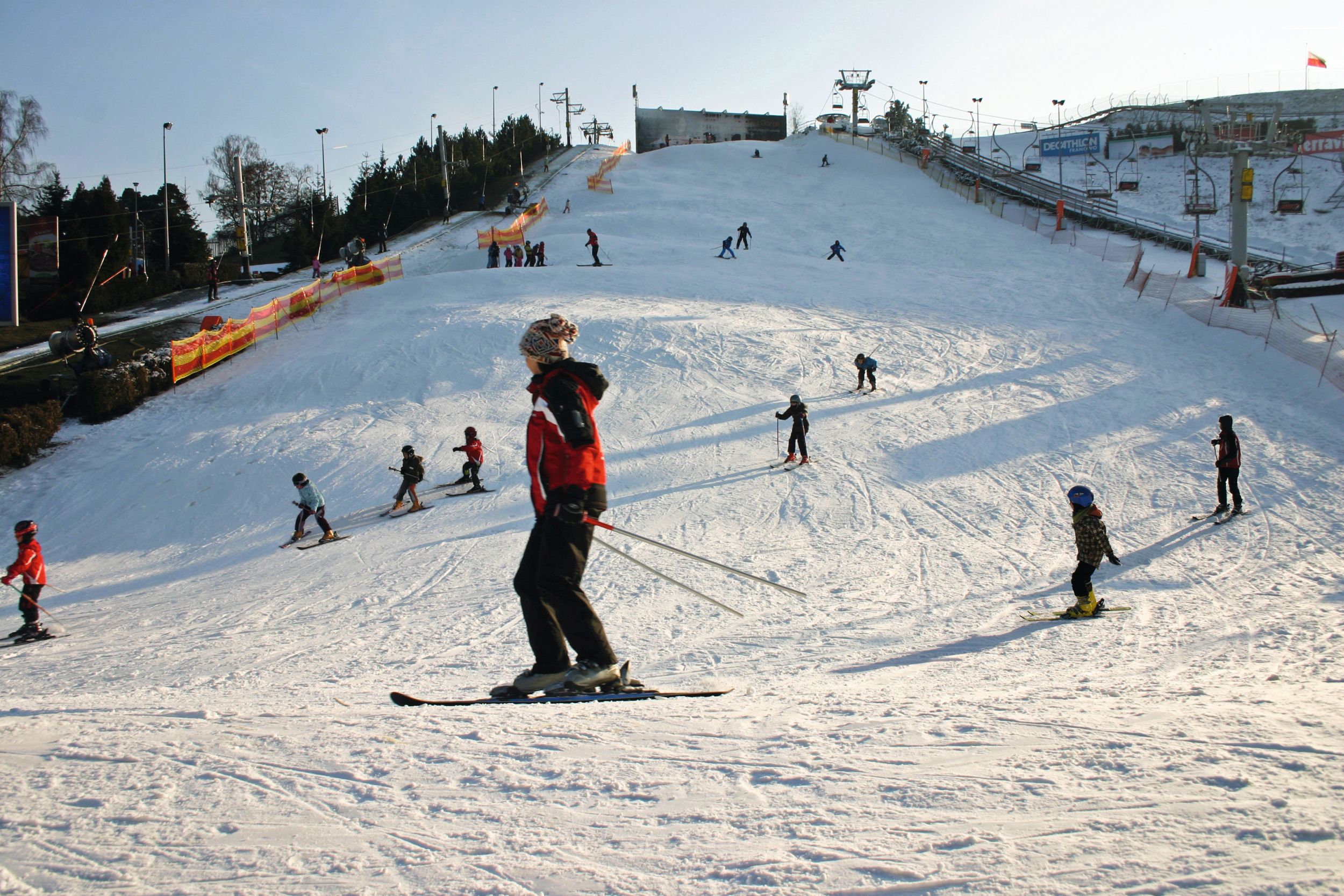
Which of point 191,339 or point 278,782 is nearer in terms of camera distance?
point 278,782

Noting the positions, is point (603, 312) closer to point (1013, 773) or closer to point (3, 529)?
point (3, 529)

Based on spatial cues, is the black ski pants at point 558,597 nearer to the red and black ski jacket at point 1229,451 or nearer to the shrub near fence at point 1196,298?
the red and black ski jacket at point 1229,451

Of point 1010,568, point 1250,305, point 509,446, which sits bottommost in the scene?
point 1010,568

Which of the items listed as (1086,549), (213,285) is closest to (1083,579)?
(1086,549)

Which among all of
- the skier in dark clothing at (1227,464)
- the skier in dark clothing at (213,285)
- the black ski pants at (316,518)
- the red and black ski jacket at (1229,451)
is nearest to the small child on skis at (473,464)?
the black ski pants at (316,518)

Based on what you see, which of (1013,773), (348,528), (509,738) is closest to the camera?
(1013,773)

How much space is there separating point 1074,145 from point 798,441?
4941 cm

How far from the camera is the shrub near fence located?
17078 mm

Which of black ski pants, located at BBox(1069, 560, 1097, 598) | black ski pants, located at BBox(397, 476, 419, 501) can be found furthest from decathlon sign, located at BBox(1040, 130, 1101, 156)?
black ski pants, located at BBox(1069, 560, 1097, 598)

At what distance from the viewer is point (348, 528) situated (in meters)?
12.3

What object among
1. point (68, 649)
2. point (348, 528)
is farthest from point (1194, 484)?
point (68, 649)

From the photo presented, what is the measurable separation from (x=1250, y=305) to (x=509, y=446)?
19.1 m

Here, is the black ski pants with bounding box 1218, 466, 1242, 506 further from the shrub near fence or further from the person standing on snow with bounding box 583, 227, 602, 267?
the person standing on snow with bounding box 583, 227, 602, 267

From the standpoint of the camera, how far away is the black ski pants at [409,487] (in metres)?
12.5
